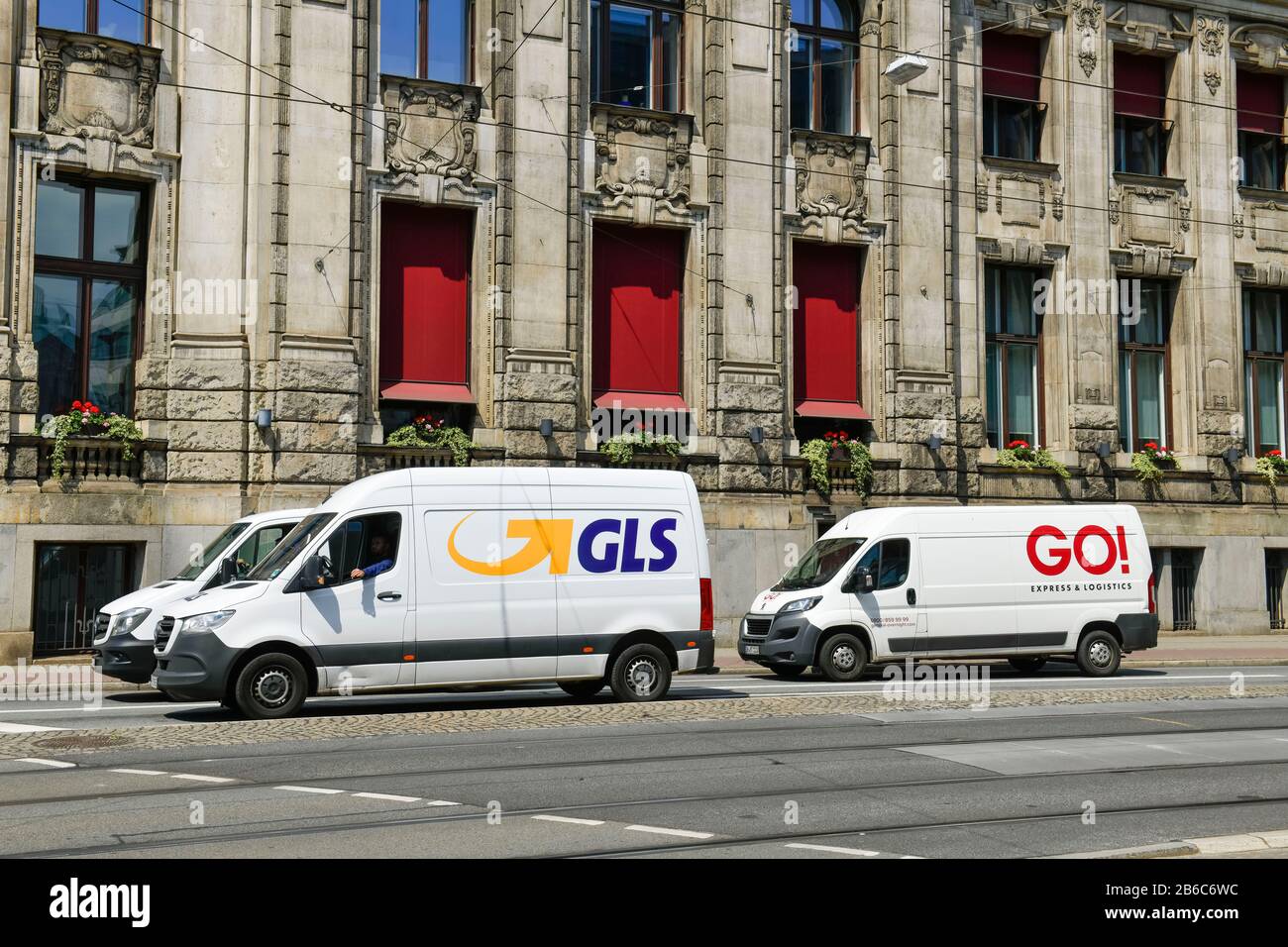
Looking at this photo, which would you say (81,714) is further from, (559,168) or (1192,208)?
(1192,208)

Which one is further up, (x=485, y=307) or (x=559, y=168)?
(x=559, y=168)

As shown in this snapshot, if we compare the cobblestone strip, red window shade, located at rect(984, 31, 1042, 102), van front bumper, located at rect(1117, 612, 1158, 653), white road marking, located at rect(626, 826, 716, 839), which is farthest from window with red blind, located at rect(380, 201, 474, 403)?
white road marking, located at rect(626, 826, 716, 839)

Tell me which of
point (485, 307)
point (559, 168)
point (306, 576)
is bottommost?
point (306, 576)

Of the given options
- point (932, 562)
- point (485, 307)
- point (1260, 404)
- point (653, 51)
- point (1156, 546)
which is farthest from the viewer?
point (1260, 404)

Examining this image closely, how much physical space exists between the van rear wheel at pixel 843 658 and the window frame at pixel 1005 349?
10633mm

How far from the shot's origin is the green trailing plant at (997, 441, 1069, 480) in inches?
1134

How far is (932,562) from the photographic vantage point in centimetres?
2027

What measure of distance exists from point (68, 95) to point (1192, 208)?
→ 2282cm

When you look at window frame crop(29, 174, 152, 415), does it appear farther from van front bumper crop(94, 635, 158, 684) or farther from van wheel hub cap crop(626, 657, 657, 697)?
van wheel hub cap crop(626, 657, 657, 697)

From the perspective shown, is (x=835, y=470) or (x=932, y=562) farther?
(x=835, y=470)

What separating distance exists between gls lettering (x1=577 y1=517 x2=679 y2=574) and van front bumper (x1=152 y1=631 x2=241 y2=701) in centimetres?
398

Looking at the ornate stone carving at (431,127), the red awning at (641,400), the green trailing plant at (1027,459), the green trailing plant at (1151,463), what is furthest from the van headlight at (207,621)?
the green trailing plant at (1151,463)

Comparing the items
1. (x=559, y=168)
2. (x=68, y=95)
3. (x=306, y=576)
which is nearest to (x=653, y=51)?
(x=559, y=168)

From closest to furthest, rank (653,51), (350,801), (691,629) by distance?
(350,801), (691,629), (653,51)
